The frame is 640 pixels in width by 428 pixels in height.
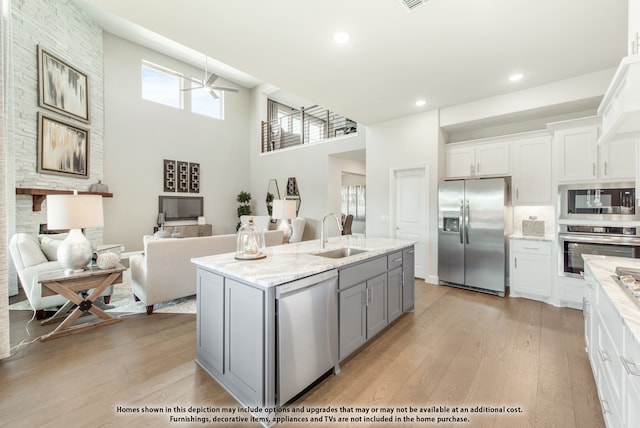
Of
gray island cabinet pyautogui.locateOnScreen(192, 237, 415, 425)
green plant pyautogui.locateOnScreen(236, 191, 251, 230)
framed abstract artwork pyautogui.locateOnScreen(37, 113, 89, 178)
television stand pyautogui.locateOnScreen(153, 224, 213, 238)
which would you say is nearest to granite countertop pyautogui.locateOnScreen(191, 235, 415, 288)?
gray island cabinet pyautogui.locateOnScreen(192, 237, 415, 425)

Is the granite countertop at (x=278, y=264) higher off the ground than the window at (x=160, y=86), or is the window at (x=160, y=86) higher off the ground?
the window at (x=160, y=86)

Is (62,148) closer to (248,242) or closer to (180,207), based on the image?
(180,207)

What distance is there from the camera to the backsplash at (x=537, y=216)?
13.1 ft

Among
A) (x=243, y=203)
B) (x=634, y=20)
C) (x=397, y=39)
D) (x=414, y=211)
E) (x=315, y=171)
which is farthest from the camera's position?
(x=243, y=203)

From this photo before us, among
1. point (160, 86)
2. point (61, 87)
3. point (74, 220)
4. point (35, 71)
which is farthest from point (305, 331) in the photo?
point (160, 86)

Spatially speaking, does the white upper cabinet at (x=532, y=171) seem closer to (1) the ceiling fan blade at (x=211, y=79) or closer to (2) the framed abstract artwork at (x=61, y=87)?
(1) the ceiling fan blade at (x=211, y=79)

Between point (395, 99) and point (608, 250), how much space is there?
3.26 metres

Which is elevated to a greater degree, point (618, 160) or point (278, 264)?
point (618, 160)

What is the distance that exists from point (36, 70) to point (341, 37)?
5541mm

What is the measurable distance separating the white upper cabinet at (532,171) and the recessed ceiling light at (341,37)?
313cm

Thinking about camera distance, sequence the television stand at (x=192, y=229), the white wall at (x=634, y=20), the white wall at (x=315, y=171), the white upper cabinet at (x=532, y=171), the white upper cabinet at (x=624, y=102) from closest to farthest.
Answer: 1. the white upper cabinet at (x=624, y=102)
2. the white wall at (x=634, y=20)
3. the white upper cabinet at (x=532, y=171)
4. the white wall at (x=315, y=171)
5. the television stand at (x=192, y=229)

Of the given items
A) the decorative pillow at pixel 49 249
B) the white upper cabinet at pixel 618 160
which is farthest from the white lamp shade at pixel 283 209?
the white upper cabinet at pixel 618 160

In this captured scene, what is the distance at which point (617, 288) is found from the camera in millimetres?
1473

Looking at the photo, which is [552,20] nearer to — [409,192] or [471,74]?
[471,74]
